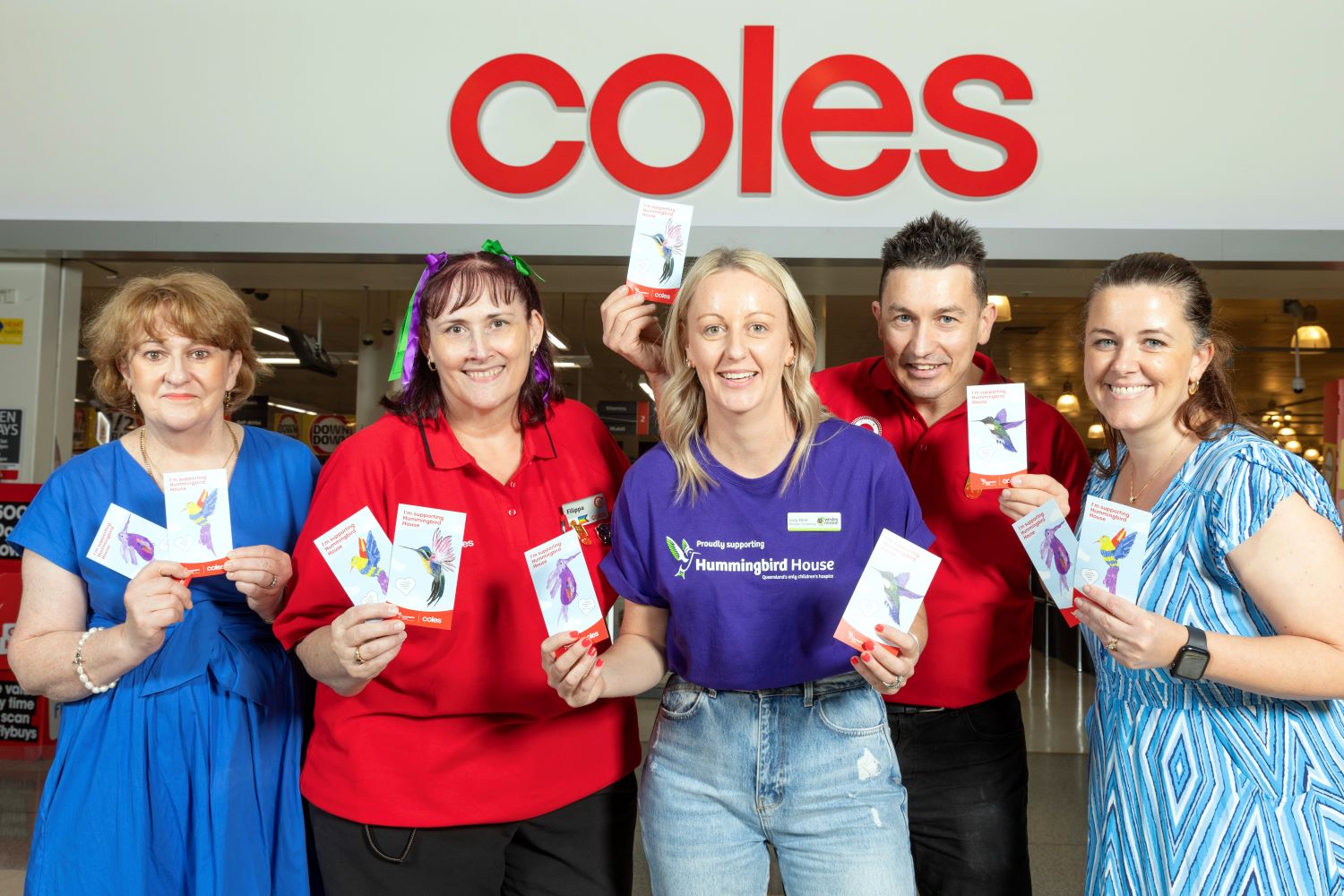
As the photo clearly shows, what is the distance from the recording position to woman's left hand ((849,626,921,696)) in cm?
174

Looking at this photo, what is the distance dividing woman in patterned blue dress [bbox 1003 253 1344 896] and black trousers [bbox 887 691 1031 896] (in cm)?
34

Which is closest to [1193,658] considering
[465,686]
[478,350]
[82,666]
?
[465,686]

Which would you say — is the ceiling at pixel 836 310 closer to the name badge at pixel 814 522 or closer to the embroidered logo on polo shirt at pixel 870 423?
the embroidered logo on polo shirt at pixel 870 423

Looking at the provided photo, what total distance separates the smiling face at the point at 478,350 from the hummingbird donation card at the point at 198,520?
1.61ft

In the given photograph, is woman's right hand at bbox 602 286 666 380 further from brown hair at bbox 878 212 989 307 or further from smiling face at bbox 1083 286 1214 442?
smiling face at bbox 1083 286 1214 442

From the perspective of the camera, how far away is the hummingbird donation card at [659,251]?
244 cm

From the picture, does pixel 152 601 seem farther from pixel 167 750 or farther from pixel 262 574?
pixel 167 750

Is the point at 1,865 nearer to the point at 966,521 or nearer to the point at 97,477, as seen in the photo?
the point at 97,477

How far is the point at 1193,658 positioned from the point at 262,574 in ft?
5.67

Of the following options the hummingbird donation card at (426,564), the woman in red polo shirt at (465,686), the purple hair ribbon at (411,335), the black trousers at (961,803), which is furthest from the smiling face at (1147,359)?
the purple hair ribbon at (411,335)

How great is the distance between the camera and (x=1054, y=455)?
2.48 meters

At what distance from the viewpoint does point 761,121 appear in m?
5.74

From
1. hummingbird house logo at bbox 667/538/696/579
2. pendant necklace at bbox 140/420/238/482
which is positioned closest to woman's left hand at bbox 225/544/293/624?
pendant necklace at bbox 140/420/238/482

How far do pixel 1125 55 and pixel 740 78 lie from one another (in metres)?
2.11
